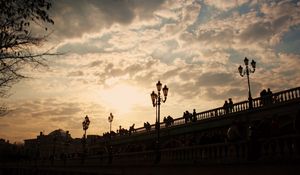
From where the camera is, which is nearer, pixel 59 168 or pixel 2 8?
pixel 2 8

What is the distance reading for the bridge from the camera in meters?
15.6

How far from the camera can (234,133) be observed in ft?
59.9

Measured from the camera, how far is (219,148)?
1906cm

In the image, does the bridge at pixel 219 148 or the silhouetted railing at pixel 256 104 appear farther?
the silhouetted railing at pixel 256 104

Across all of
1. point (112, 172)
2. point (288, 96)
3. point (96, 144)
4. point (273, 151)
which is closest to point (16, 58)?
point (273, 151)

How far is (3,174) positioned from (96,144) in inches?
1783

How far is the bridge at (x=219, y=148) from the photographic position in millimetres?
15591

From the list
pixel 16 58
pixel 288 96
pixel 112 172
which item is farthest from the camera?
pixel 112 172

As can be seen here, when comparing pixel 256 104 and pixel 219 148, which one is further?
pixel 256 104

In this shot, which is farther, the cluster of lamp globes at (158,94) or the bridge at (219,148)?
the cluster of lamp globes at (158,94)

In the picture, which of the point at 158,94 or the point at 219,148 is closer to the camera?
the point at 219,148

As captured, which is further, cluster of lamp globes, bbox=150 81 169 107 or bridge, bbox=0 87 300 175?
cluster of lamp globes, bbox=150 81 169 107

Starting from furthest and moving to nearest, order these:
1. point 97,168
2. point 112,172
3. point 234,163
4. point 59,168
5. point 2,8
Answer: point 59,168, point 97,168, point 112,172, point 234,163, point 2,8

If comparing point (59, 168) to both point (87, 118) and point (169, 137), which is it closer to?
point (87, 118)
